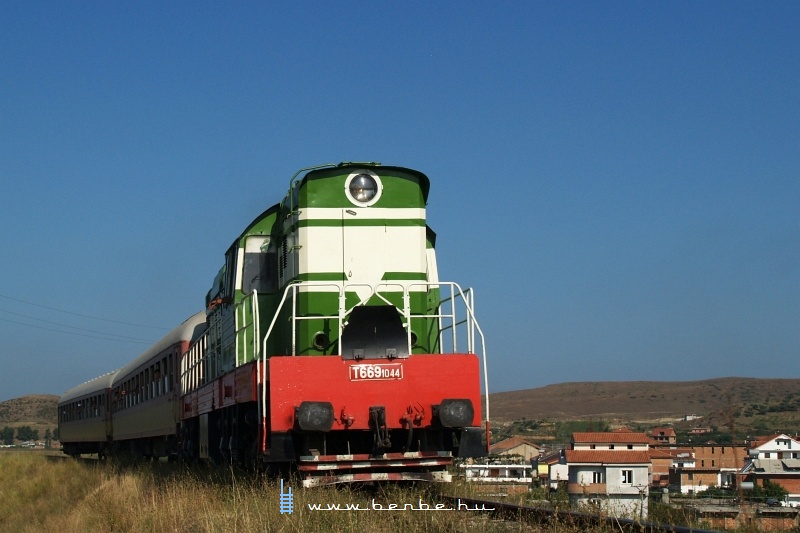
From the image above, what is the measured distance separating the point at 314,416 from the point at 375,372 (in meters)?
0.90

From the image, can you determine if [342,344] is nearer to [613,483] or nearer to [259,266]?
[259,266]

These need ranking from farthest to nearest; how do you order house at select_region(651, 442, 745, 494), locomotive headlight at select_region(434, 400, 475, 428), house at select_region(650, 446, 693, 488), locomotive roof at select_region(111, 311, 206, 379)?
house at select_region(650, 446, 693, 488) < locomotive roof at select_region(111, 311, 206, 379) < locomotive headlight at select_region(434, 400, 475, 428) < house at select_region(651, 442, 745, 494)

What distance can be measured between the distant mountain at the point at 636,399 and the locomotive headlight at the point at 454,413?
79925mm

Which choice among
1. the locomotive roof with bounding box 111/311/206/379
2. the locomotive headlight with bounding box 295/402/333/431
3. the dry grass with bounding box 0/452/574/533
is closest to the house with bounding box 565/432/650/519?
the dry grass with bounding box 0/452/574/533

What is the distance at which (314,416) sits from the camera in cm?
1006

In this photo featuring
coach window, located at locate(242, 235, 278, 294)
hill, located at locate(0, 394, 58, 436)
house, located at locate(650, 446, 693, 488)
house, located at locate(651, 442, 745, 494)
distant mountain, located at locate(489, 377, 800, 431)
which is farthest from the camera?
hill, located at locate(0, 394, 58, 436)

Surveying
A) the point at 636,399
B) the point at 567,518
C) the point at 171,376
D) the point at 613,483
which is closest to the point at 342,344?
the point at 567,518

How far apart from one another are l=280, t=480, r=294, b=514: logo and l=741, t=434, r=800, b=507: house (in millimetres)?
4288

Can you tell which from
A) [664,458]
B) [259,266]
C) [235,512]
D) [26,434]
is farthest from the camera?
[26,434]

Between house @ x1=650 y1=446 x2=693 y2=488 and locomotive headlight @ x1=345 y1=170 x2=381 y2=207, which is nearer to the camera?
locomotive headlight @ x1=345 y1=170 x2=381 y2=207

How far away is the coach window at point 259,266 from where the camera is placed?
13.0 metres

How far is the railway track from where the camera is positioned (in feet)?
22.9

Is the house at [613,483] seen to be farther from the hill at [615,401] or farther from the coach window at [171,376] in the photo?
the hill at [615,401]

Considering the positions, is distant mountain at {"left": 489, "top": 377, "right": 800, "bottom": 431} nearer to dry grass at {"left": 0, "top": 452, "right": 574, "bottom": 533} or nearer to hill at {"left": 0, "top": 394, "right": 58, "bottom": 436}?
hill at {"left": 0, "top": 394, "right": 58, "bottom": 436}
